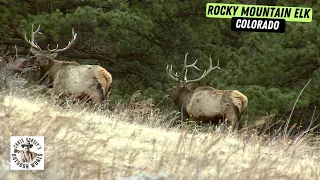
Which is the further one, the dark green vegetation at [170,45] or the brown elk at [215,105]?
the dark green vegetation at [170,45]

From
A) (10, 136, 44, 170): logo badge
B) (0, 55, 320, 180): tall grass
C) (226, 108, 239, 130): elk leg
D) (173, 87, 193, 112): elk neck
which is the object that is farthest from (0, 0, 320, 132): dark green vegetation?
(10, 136, 44, 170): logo badge

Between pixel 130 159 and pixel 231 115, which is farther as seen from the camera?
pixel 231 115

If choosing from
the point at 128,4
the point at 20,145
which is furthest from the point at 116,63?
the point at 20,145

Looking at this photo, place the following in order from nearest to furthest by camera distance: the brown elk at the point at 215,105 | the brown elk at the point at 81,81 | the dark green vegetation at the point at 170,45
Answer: the brown elk at the point at 81,81 → the brown elk at the point at 215,105 → the dark green vegetation at the point at 170,45

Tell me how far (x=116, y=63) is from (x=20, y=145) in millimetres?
11920

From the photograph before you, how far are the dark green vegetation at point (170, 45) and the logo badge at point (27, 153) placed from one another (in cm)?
921

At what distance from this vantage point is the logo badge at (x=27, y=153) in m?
3.98

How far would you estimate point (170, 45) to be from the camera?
15914mm

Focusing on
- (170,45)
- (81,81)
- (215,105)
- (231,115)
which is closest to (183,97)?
(215,105)

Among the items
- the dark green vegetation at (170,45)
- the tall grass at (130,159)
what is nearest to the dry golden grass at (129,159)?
the tall grass at (130,159)

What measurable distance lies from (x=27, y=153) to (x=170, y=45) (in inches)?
472

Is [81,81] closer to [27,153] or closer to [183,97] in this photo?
[183,97]

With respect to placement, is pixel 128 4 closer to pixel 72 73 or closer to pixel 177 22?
pixel 177 22

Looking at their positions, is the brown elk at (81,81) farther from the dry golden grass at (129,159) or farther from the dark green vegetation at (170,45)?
the dry golden grass at (129,159)
